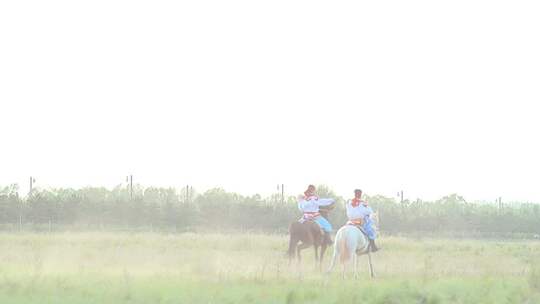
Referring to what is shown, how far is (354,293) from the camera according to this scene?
50.8ft

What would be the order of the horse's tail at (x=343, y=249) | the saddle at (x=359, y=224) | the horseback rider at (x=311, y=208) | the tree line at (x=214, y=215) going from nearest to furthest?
the horse's tail at (x=343, y=249) < the saddle at (x=359, y=224) < the horseback rider at (x=311, y=208) < the tree line at (x=214, y=215)

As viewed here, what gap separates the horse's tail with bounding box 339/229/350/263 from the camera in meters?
21.3

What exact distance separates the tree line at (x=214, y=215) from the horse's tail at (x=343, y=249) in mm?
39350

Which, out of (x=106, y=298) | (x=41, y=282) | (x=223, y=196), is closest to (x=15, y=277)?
(x=41, y=282)

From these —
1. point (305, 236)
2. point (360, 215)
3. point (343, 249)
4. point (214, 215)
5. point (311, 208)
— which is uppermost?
point (311, 208)

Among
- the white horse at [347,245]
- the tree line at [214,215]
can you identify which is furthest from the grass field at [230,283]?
the tree line at [214,215]

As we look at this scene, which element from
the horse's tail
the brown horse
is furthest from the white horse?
the brown horse

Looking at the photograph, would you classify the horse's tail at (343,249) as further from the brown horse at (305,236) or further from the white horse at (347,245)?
the brown horse at (305,236)

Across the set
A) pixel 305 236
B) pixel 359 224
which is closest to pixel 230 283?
pixel 359 224

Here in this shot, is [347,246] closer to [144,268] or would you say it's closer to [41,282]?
[144,268]

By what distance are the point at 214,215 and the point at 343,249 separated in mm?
49123

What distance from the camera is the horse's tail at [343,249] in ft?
69.8

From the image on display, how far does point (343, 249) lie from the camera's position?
841 inches

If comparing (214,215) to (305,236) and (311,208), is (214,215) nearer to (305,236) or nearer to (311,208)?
(311,208)
